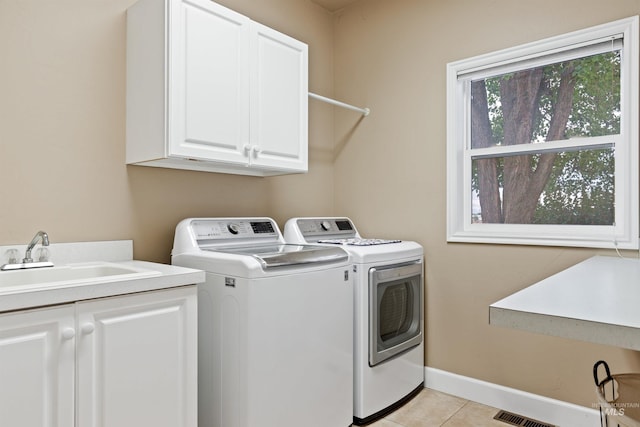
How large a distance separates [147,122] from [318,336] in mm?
1310

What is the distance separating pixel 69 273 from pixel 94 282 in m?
0.49

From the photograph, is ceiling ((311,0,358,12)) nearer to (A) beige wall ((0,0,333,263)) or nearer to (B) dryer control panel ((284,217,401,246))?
(A) beige wall ((0,0,333,263))

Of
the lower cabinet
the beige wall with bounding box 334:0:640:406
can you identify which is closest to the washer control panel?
the lower cabinet

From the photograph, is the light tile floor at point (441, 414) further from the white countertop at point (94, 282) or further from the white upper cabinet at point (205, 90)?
the white upper cabinet at point (205, 90)

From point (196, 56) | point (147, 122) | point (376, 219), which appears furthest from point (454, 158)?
point (147, 122)

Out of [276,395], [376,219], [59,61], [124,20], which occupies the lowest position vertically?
[276,395]

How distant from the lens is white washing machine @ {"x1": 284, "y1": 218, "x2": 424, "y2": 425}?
7.47 feet

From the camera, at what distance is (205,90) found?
200 centimetres

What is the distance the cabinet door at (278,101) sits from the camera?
225 cm

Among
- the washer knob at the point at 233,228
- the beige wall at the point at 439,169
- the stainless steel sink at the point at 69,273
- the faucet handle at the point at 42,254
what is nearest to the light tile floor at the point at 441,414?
the beige wall at the point at 439,169

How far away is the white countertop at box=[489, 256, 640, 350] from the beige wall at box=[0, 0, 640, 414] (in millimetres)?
1294

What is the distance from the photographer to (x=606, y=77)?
2244 millimetres

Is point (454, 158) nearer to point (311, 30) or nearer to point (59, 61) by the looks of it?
point (311, 30)

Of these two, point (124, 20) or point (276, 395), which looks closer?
point (276, 395)
